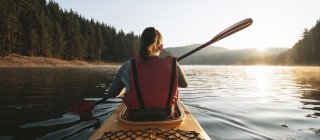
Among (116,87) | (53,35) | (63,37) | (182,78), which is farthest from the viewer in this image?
(63,37)

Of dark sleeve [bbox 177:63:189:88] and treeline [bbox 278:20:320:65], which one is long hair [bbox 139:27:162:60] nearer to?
dark sleeve [bbox 177:63:189:88]

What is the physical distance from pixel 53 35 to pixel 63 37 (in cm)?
418

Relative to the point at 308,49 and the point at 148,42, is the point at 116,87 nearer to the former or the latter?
the point at 148,42

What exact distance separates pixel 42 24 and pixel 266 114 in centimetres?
7374

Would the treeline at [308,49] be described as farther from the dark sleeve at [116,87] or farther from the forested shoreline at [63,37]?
the dark sleeve at [116,87]

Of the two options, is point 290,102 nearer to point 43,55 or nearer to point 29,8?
point 43,55

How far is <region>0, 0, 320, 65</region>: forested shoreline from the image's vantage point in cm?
6725

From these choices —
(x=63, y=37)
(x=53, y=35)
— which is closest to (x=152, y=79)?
(x=53, y=35)

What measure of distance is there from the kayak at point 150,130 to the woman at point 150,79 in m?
0.17

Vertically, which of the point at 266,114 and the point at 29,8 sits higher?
the point at 29,8

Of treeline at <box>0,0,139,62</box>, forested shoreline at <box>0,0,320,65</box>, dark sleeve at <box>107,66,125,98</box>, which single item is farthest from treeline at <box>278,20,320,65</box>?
dark sleeve at <box>107,66,125,98</box>

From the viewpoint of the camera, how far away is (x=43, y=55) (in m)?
74.5

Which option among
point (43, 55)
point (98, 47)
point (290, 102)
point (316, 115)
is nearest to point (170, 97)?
point (316, 115)

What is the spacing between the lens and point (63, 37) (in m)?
86.2
